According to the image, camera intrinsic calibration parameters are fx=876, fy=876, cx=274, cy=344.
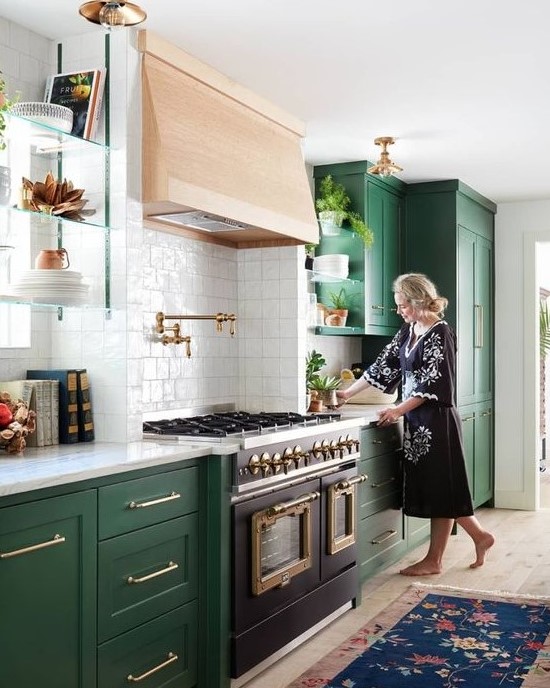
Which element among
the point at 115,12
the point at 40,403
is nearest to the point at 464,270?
the point at 40,403

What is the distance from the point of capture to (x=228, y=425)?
3604 mm

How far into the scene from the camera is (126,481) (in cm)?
271

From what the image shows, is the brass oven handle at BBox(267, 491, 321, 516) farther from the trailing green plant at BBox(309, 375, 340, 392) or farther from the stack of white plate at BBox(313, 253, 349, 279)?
the stack of white plate at BBox(313, 253, 349, 279)

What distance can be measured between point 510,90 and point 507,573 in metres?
2.59

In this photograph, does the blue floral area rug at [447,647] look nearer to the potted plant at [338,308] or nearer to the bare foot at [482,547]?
the bare foot at [482,547]

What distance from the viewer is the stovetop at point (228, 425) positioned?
11.0ft

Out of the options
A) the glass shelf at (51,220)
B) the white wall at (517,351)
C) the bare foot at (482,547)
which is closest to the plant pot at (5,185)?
the glass shelf at (51,220)

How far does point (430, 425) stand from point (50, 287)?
2.41 m

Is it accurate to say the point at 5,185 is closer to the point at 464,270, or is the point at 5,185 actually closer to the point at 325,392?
the point at 325,392

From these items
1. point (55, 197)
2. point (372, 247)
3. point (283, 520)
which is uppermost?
point (372, 247)

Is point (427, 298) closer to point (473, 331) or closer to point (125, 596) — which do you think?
point (473, 331)

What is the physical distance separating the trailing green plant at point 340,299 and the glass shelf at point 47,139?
2.44 metres

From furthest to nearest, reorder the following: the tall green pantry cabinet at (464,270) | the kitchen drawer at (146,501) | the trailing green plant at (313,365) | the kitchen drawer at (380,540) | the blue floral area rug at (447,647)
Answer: the tall green pantry cabinet at (464,270)
the trailing green plant at (313,365)
the kitchen drawer at (380,540)
the blue floral area rug at (447,647)
the kitchen drawer at (146,501)

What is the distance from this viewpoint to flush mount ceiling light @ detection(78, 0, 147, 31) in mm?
2779
